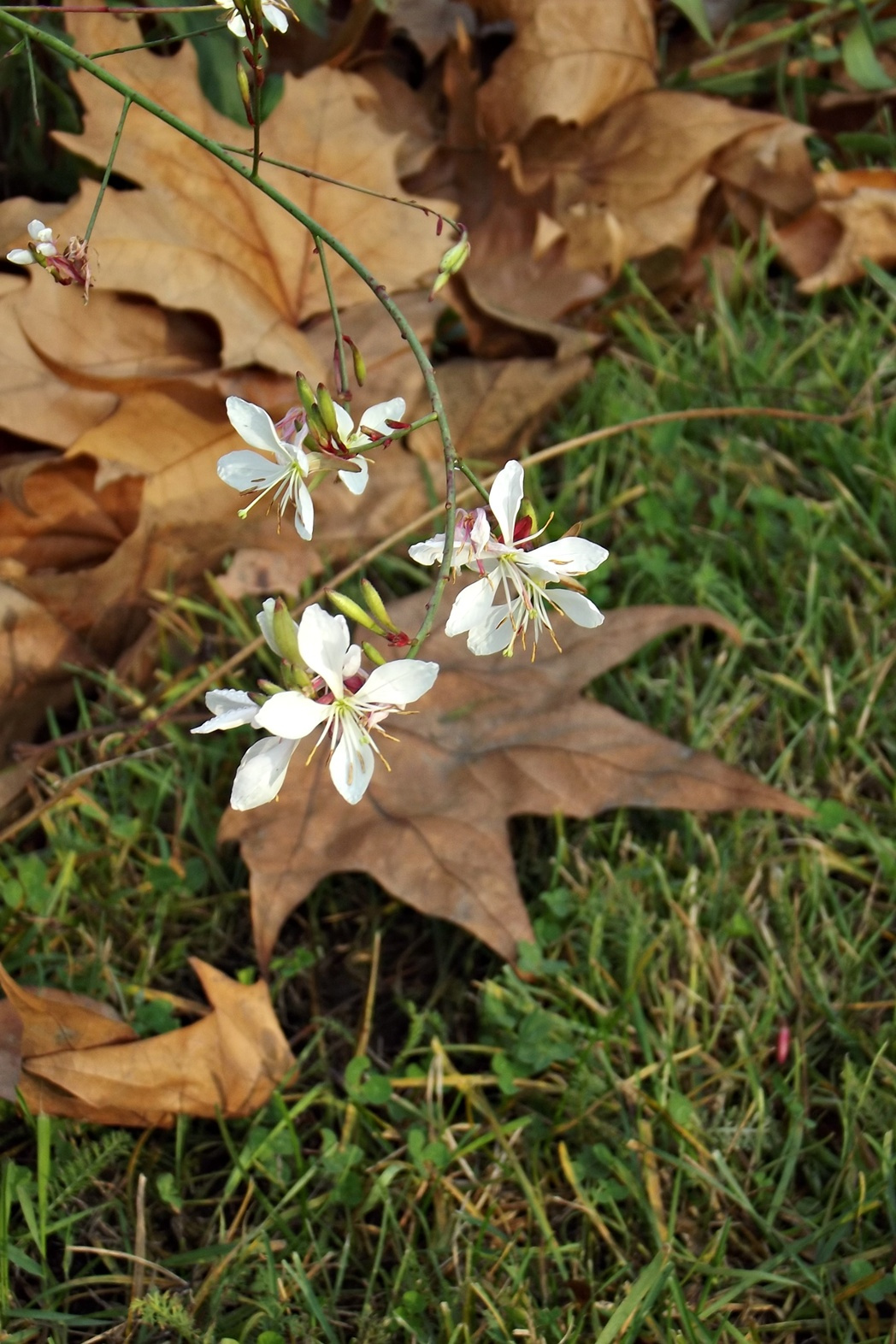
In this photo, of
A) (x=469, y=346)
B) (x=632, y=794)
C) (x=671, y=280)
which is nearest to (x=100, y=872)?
(x=632, y=794)

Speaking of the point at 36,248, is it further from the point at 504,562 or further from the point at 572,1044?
the point at 572,1044

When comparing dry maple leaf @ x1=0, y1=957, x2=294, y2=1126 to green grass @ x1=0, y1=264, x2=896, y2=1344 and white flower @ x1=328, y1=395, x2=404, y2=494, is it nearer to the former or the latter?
green grass @ x1=0, y1=264, x2=896, y2=1344

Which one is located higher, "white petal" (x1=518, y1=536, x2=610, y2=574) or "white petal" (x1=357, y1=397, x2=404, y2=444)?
"white petal" (x1=357, y1=397, x2=404, y2=444)

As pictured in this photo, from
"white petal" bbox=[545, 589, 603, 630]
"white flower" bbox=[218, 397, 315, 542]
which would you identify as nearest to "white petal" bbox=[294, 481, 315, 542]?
"white flower" bbox=[218, 397, 315, 542]

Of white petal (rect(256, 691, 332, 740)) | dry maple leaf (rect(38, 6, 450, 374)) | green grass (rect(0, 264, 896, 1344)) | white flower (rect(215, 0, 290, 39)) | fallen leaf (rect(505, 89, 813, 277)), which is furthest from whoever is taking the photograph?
fallen leaf (rect(505, 89, 813, 277))

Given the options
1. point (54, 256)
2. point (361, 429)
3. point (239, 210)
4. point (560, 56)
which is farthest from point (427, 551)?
point (560, 56)

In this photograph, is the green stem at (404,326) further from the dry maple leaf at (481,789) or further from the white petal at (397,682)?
the dry maple leaf at (481,789)

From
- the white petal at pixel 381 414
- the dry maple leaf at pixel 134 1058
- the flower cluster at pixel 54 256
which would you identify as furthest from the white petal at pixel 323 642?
the dry maple leaf at pixel 134 1058

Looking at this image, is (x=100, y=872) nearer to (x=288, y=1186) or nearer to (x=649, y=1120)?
(x=288, y=1186)
